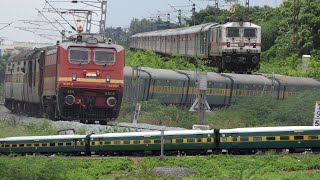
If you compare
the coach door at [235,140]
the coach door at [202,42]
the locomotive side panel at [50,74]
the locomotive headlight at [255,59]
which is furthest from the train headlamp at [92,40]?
the coach door at [202,42]

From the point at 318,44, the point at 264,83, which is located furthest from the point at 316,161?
the point at 318,44

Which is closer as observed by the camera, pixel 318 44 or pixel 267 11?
pixel 318 44

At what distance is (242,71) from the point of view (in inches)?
2025

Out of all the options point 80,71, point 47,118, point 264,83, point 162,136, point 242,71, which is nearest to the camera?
point 162,136

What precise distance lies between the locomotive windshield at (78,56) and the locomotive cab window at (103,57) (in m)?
0.37

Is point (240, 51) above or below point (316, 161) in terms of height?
above

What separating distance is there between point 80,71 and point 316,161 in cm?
1182

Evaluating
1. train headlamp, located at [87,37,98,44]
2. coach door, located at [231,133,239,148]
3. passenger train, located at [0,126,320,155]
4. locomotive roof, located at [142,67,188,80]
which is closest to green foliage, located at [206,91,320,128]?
locomotive roof, located at [142,67,188,80]

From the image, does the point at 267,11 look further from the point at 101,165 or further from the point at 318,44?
the point at 101,165

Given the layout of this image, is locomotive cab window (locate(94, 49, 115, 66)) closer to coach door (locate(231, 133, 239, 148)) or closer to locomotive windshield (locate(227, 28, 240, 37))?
coach door (locate(231, 133, 239, 148))

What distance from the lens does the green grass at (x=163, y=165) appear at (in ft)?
76.5

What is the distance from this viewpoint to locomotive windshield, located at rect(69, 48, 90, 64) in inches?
1355

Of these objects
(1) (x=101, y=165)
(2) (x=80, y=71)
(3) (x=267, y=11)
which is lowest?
(1) (x=101, y=165)

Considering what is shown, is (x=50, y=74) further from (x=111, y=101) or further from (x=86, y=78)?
(x=111, y=101)
